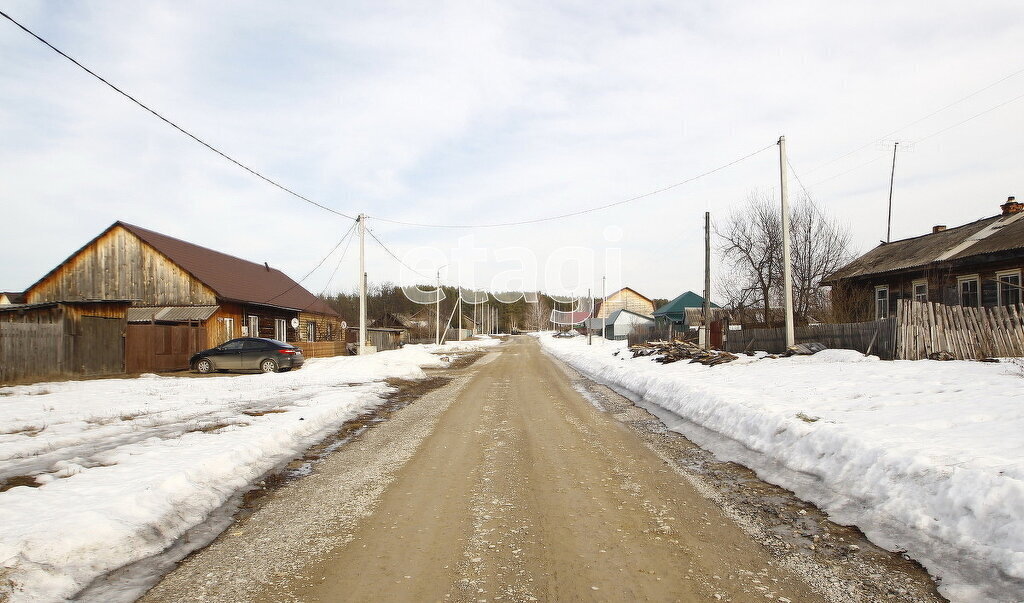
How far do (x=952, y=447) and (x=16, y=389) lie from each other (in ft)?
62.0

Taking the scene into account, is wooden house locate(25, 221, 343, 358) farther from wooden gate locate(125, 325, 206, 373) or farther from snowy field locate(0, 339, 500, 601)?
snowy field locate(0, 339, 500, 601)

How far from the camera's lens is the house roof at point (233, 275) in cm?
2528

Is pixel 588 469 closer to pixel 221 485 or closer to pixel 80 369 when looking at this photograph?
pixel 221 485

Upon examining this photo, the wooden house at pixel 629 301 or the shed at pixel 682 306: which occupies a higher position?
the wooden house at pixel 629 301

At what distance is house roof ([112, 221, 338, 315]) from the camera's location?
25.3m

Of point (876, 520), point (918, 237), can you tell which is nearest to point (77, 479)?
point (876, 520)

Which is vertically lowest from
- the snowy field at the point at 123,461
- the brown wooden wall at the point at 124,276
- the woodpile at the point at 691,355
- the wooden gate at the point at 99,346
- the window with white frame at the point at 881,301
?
the snowy field at the point at 123,461

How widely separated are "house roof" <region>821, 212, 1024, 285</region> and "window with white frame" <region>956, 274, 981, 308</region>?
1214 millimetres

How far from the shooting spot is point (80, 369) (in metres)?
18.4

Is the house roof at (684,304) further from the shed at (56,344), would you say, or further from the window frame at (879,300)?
the shed at (56,344)

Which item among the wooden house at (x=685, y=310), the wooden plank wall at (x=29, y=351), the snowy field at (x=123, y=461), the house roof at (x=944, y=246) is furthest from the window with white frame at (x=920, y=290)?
the wooden plank wall at (x=29, y=351)

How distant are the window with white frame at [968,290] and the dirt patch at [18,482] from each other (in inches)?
1062

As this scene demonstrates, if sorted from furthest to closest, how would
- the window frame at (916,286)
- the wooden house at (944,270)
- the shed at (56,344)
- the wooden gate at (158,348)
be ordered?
the window frame at (916,286) < the wooden gate at (158,348) < the wooden house at (944,270) < the shed at (56,344)

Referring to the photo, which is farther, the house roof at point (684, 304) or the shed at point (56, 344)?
the house roof at point (684, 304)
